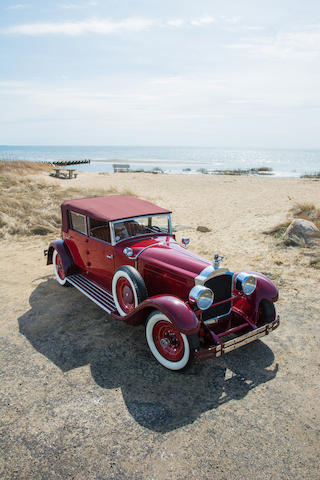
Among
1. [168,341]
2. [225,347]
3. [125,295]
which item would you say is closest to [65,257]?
[125,295]

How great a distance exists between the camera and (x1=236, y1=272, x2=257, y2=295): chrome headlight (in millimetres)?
4754

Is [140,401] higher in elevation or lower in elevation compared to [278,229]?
lower

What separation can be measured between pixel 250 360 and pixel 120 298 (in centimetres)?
225

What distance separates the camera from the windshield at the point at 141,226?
5570mm

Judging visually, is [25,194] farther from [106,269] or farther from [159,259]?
[159,259]

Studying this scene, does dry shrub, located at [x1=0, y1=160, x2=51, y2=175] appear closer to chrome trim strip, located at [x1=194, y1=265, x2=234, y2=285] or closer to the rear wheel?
the rear wheel

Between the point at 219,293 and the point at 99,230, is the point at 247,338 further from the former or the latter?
the point at 99,230

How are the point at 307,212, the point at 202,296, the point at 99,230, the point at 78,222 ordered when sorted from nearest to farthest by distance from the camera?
the point at 202,296, the point at 99,230, the point at 78,222, the point at 307,212

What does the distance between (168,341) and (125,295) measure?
3.93 ft

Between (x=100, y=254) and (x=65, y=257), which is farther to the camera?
(x=65, y=257)

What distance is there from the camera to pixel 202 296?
4129mm

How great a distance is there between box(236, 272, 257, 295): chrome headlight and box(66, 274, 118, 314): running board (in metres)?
2.06

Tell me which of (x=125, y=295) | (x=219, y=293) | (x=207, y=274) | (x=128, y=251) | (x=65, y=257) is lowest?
(x=125, y=295)

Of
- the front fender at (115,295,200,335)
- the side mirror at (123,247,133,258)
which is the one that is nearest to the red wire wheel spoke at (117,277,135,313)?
the side mirror at (123,247,133,258)
